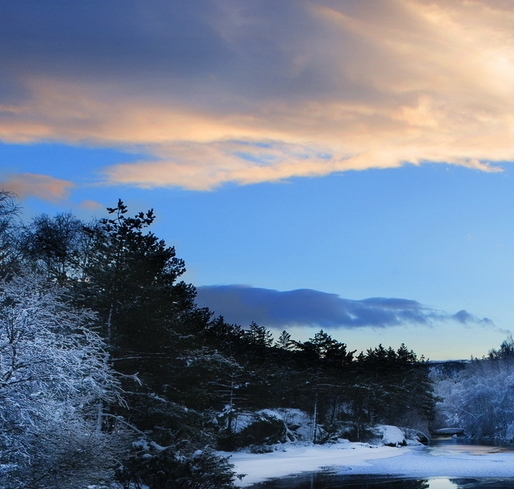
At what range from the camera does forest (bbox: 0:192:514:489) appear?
1535cm

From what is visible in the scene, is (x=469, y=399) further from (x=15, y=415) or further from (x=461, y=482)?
(x=15, y=415)

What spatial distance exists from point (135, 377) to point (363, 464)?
71.5 feet

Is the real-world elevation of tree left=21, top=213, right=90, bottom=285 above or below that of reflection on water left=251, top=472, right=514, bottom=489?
above

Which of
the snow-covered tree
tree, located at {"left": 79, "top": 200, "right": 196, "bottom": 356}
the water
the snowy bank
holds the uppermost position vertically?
tree, located at {"left": 79, "top": 200, "right": 196, "bottom": 356}

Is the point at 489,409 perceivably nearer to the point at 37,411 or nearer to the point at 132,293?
the point at 132,293

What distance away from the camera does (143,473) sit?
23.1 meters

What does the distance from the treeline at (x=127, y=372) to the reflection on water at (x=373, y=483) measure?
4.25m

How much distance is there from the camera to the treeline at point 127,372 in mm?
15297

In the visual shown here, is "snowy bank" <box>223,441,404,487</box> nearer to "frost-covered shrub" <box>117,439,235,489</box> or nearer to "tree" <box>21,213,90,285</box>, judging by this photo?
"frost-covered shrub" <box>117,439,235,489</box>

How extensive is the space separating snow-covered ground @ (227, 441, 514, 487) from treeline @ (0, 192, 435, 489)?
4.20 metres

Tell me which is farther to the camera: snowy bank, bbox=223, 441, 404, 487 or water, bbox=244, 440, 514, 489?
snowy bank, bbox=223, 441, 404, 487

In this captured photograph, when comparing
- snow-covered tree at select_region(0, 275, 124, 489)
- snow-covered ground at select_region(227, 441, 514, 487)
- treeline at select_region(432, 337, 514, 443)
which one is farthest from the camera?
treeline at select_region(432, 337, 514, 443)

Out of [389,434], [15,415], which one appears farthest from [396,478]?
[389,434]

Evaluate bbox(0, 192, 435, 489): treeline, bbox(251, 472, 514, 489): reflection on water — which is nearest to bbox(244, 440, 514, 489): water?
bbox(251, 472, 514, 489): reflection on water
